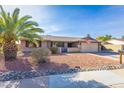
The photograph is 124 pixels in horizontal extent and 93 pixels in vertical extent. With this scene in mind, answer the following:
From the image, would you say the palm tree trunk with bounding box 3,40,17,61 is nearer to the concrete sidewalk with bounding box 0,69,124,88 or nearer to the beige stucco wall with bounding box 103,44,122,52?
the concrete sidewalk with bounding box 0,69,124,88

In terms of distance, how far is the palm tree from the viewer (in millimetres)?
11523

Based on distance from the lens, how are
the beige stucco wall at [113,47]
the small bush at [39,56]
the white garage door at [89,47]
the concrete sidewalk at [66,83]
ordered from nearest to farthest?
1. the concrete sidewalk at [66,83]
2. the small bush at [39,56]
3. the white garage door at [89,47]
4. the beige stucco wall at [113,47]

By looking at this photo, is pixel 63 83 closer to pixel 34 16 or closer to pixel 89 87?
pixel 89 87

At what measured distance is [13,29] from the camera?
11867 mm

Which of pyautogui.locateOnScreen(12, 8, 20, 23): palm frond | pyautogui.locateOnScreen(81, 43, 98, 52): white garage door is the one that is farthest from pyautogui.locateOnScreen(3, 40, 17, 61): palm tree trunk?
pyautogui.locateOnScreen(81, 43, 98, 52): white garage door

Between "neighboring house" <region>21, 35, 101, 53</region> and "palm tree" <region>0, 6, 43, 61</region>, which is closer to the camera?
"palm tree" <region>0, 6, 43, 61</region>

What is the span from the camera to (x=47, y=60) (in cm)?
1159

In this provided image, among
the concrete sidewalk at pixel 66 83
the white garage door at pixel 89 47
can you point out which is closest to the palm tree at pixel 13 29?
the concrete sidewalk at pixel 66 83

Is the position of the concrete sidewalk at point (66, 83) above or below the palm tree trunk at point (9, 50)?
below

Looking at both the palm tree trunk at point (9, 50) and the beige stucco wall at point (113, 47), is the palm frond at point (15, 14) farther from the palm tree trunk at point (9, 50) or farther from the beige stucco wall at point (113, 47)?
the beige stucco wall at point (113, 47)

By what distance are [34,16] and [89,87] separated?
24.2 ft

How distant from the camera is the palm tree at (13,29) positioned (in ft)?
37.8
